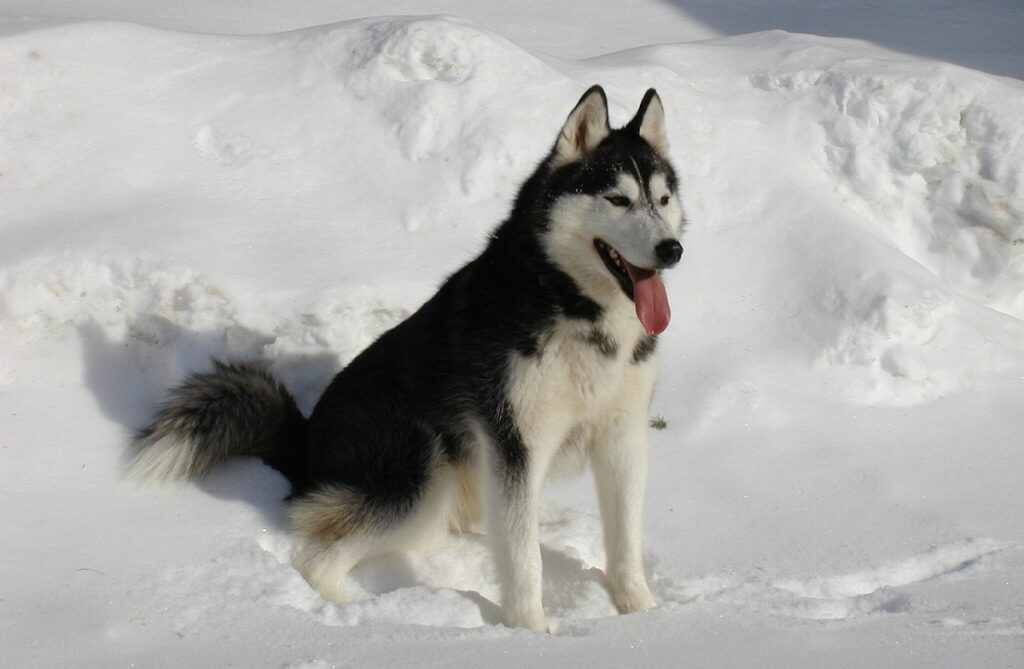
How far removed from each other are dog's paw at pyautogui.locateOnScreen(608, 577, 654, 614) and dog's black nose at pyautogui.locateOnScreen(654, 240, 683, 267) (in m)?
1.21

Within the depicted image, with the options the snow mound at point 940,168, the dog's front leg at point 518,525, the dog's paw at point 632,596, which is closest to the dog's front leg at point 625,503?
the dog's paw at point 632,596

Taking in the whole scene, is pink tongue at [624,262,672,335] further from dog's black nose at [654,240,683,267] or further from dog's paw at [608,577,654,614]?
dog's paw at [608,577,654,614]

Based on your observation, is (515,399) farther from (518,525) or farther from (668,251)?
(668,251)

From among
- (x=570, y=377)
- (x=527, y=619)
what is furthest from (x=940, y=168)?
(x=527, y=619)

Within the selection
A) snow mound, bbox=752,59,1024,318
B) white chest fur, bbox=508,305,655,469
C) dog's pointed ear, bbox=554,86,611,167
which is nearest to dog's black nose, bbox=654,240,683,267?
white chest fur, bbox=508,305,655,469

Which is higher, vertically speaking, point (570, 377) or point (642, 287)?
point (642, 287)

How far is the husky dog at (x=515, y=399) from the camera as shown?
11.9ft


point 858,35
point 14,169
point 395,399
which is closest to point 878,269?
point 395,399

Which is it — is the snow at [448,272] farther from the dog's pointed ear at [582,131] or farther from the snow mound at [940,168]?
the dog's pointed ear at [582,131]

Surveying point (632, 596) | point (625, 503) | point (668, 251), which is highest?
point (668, 251)

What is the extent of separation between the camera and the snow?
3.28m

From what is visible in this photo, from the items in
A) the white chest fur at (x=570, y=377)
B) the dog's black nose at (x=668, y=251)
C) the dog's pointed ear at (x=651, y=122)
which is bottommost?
the white chest fur at (x=570, y=377)

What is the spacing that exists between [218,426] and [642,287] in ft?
5.74

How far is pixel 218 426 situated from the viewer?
4.16 m
